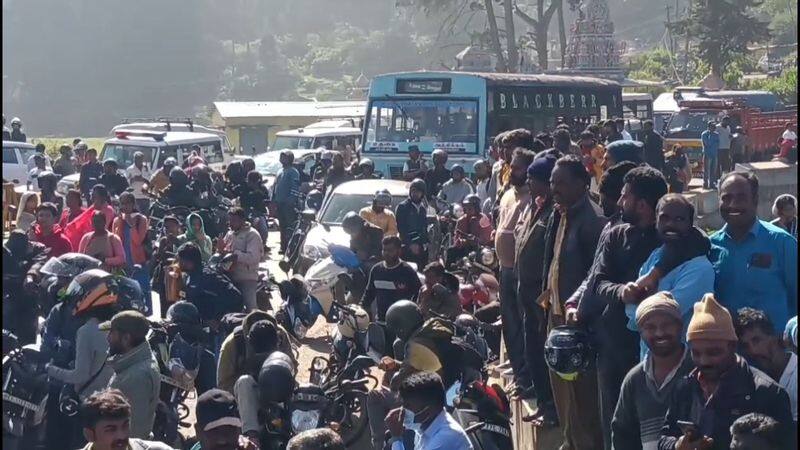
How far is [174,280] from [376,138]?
32.4 ft

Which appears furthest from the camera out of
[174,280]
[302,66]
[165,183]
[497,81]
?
[302,66]

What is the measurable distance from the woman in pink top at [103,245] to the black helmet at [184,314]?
322cm

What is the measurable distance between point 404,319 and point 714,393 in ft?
11.0

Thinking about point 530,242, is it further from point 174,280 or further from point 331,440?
point 174,280

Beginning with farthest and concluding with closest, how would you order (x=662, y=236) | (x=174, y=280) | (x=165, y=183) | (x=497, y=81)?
(x=497, y=81), (x=165, y=183), (x=174, y=280), (x=662, y=236)

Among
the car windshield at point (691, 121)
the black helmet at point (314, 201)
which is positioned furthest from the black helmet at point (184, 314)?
the car windshield at point (691, 121)

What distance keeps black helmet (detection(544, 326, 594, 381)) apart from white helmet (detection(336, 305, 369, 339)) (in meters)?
4.45

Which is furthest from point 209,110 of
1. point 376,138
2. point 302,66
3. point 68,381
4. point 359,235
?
point 68,381

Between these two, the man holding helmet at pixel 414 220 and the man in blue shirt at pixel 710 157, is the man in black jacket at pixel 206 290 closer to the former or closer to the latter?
the man holding helmet at pixel 414 220

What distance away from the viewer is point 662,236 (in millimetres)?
5863

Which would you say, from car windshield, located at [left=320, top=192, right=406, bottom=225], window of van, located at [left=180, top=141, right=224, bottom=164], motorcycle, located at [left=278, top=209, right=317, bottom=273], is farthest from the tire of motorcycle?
window of van, located at [left=180, top=141, right=224, bottom=164]

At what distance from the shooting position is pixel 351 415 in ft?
30.8

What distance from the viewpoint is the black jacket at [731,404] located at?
15.7 ft

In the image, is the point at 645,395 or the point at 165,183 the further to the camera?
the point at 165,183
